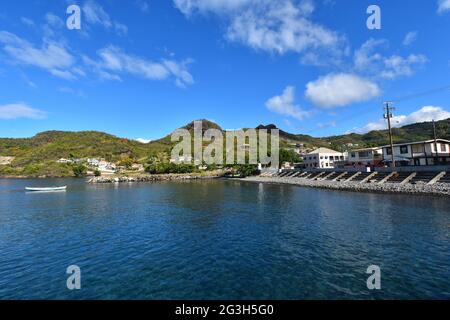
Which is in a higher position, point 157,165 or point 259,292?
point 157,165

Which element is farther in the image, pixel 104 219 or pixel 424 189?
pixel 424 189

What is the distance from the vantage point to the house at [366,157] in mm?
78806

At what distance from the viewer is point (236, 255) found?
1956cm

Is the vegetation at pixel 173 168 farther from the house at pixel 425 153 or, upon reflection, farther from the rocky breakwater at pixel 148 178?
the house at pixel 425 153

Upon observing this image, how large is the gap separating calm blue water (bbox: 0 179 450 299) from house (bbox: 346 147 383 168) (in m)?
47.6

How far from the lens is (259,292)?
13.7 metres

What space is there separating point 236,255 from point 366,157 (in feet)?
259

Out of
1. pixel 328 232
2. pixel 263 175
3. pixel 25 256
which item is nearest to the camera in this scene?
pixel 25 256

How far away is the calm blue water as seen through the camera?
14.1 m

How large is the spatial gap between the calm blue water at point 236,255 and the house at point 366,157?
47.6m

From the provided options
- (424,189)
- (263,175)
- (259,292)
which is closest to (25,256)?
(259,292)

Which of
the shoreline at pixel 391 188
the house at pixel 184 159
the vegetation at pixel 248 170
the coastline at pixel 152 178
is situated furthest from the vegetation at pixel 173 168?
the shoreline at pixel 391 188

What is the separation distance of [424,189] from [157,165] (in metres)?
139
